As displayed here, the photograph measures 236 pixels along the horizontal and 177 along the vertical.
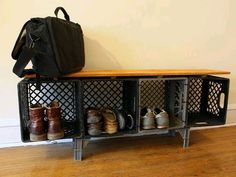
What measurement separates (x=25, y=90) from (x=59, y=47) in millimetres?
375

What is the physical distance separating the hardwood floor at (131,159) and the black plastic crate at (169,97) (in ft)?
0.55

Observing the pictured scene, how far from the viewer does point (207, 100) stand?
1626mm

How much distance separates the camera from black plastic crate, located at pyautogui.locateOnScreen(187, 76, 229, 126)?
1.41m

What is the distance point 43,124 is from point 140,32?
0.87m

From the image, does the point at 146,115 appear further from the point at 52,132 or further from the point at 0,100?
the point at 0,100

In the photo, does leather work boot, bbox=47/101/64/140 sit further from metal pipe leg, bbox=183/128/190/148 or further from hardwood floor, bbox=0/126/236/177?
metal pipe leg, bbox=183/128/190/148

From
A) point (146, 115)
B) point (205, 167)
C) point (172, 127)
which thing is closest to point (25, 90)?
point (146, 115)

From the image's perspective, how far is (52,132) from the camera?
111 centimetres

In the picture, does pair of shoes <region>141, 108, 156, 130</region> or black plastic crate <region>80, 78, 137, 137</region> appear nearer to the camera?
pair of shoes <region>141, 108, 156, 130</region>

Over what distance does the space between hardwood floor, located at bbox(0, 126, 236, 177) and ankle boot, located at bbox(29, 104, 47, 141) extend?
18cm

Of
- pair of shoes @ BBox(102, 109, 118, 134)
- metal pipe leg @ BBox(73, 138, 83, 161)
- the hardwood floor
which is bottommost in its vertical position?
the hardwood floor

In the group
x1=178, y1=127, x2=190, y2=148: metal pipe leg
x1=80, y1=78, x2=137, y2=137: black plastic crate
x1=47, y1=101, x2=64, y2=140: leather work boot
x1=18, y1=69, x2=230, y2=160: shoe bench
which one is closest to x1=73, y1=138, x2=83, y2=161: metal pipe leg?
x1=18, y1=69, x2=230, y2=160: shoe bench

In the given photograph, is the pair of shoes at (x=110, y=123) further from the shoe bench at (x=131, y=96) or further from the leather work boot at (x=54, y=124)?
the leather work boot at (x=54, y=124)

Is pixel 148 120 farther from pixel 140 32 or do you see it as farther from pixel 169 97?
pixel 140 32
